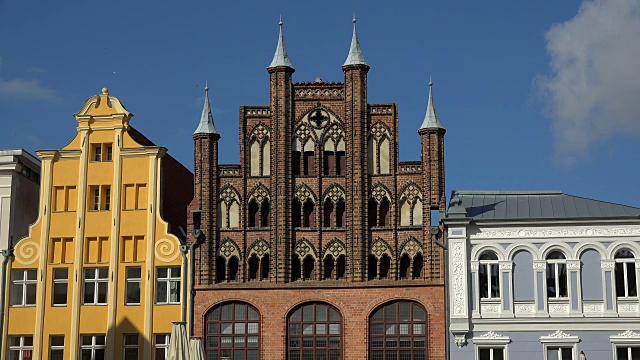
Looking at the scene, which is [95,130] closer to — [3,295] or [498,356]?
[3,295]

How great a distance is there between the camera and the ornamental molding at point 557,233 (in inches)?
1816

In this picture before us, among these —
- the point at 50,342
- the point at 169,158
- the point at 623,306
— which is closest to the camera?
the point at 623,306

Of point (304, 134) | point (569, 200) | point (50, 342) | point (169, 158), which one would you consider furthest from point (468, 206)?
point (50, 342)

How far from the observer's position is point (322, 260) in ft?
156

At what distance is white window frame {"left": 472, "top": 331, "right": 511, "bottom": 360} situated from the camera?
45.5 meters

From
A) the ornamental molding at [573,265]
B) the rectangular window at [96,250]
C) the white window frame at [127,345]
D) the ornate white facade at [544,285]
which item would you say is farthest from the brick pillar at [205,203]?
the ornamental molding at [573,265]

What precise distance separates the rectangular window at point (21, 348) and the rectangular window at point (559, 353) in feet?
71.0

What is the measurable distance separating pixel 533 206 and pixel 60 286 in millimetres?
20618

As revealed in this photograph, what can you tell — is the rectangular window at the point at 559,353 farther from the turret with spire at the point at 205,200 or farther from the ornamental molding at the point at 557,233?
the turret with spire at the point at 205,200

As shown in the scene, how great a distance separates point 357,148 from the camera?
4834 cm

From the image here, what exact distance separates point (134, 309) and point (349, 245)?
9.49 metres

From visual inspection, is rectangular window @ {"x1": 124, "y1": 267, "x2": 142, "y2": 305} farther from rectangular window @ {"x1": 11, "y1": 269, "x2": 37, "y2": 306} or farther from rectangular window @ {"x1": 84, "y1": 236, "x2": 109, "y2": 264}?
rectangular window @ {"x1": 11, "y1": 269, "x2": 37, "y2": 306}

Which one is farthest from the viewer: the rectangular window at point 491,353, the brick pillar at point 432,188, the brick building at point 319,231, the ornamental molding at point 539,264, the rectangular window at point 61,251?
the rectangular window at point 61,251

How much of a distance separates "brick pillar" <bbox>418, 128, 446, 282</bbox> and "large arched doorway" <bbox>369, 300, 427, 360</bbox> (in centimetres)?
169
